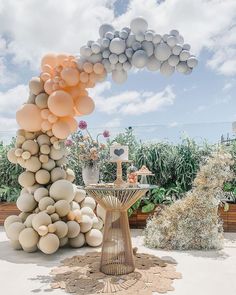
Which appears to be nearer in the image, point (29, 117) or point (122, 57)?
point (122, 57)

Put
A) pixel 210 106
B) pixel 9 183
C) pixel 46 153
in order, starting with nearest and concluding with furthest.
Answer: pixel 46 153 < pixel 210 106 < pixel 9 183

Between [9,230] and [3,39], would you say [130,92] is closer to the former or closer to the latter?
[3,39]

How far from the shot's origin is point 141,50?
3.67 m

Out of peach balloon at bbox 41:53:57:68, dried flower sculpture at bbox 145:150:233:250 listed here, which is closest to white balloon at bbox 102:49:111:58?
peach balloon at bbox 41:53:57:68

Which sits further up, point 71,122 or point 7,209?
point 71,122

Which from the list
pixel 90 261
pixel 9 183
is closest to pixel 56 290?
pixel 90 261

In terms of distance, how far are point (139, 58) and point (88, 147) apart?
1836mm

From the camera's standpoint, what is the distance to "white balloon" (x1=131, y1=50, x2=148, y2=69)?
3.62 m

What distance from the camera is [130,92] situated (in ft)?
14.7

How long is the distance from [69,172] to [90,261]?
123cm

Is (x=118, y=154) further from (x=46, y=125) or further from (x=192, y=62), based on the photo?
(x=192, y=62)

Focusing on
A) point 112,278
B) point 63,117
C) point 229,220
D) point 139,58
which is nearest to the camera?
point 112,278

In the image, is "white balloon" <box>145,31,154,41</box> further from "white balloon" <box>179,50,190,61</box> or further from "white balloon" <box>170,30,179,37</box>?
"white balloon" <box>179,50,190,61</box>

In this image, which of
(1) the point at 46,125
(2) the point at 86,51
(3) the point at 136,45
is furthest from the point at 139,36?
(1) the point at 46,125
